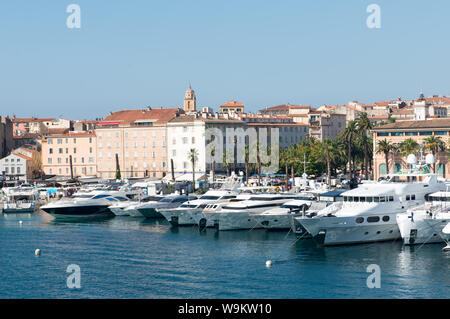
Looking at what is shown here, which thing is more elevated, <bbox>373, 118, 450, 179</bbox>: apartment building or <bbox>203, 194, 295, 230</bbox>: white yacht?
<bbox>373, 118, 450, 179</bbox>: apartment building

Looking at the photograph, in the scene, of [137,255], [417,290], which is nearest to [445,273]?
[417,290]

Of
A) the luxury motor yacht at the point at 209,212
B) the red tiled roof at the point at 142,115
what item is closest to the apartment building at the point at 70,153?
the red tiled roof at the point at 142,115

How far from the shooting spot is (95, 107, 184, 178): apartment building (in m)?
143

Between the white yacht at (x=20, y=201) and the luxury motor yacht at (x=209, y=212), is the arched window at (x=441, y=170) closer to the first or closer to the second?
the luxury motor yacht at (x=209, y=212)

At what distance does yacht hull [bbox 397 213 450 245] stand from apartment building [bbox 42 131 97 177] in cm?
10177

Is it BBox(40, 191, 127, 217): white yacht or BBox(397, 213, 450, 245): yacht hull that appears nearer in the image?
BBox(397, 213, 450, 245): yacht hull

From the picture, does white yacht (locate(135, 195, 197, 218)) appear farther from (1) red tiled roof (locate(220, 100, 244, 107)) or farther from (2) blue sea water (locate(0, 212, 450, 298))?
(1) red tiled roof (locate(220, 100, 244, 107))

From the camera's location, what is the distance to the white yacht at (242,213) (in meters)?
→ 69.7

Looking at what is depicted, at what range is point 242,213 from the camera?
69.9 m

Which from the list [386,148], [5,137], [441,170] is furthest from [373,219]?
[5,137]

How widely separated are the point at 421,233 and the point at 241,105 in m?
132

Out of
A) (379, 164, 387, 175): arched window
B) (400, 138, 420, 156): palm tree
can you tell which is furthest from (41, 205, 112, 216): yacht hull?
(400, 138, 420, 156): palm tree
